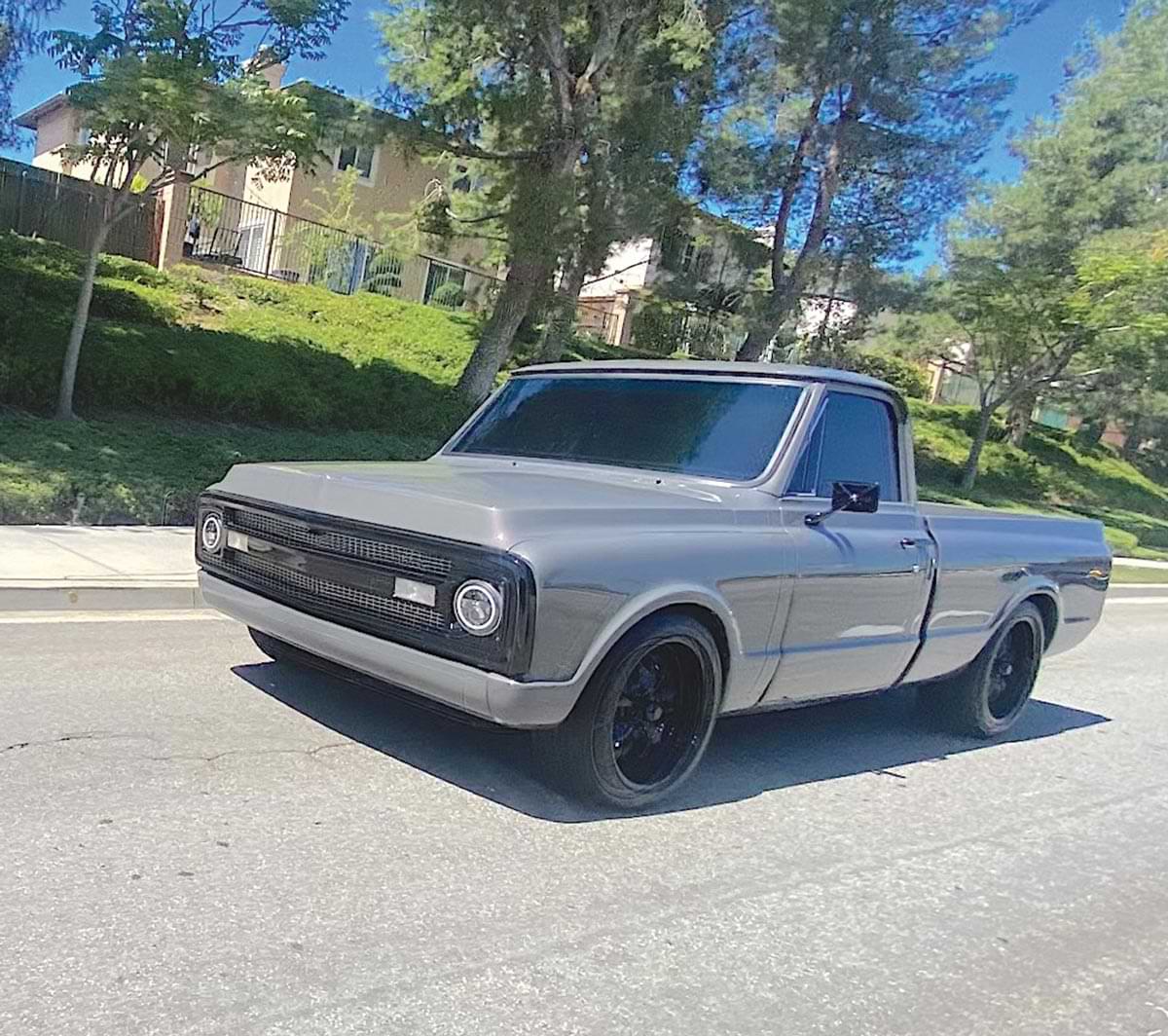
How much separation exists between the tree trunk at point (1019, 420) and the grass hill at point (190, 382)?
30.9ft

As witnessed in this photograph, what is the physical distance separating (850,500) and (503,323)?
11.5 meters

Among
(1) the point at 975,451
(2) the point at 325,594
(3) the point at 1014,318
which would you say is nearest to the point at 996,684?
(2) the point at 325,594

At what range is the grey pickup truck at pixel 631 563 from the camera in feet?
13.9

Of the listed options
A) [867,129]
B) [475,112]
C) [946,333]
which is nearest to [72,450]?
[475,112]

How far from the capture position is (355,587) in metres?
4.59

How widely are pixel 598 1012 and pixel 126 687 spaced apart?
3.36 m

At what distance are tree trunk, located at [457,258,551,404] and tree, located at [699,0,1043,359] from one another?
4.85 metres

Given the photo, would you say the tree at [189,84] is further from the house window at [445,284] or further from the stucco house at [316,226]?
the house window at [445,284]

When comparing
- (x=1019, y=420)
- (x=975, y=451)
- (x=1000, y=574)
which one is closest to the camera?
(x=1000, y=574)

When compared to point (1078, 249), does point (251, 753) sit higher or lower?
lower

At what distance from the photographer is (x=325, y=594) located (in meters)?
4.73

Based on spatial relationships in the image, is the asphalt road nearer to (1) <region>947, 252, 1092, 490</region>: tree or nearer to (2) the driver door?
(2) the driver door

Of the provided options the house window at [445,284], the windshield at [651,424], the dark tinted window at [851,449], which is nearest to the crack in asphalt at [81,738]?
the windshield at [651,424]

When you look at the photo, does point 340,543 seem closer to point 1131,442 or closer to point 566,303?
point 566,303
